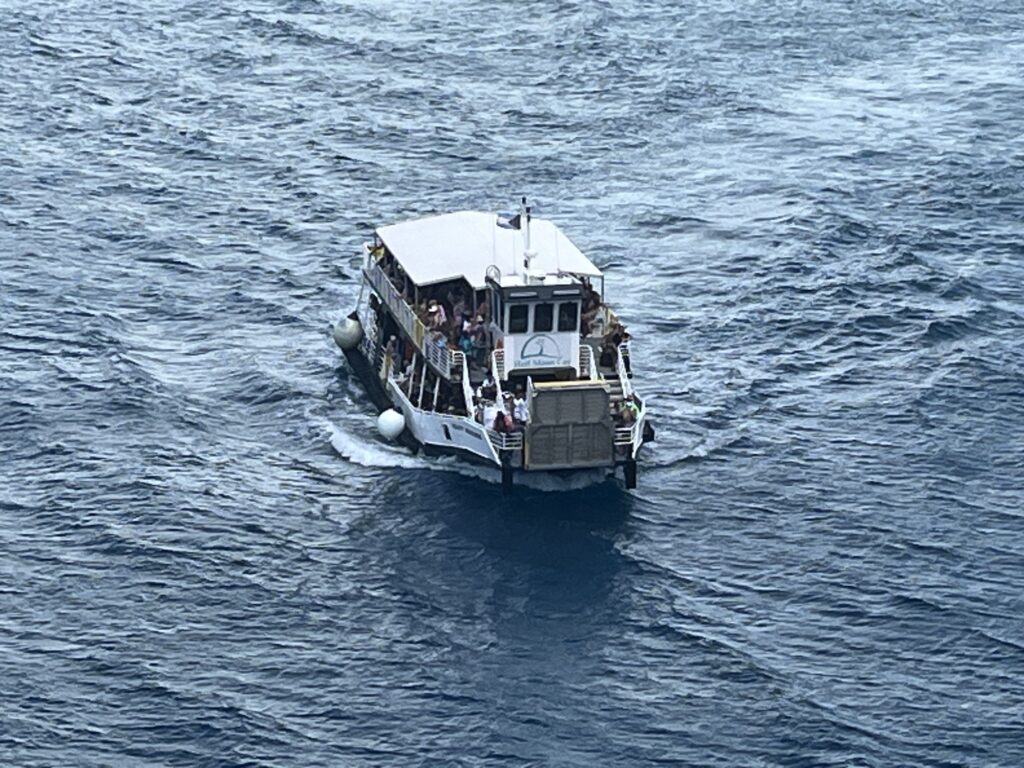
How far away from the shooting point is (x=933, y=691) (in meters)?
73.4

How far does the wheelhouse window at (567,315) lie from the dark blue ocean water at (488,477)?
7134 millimetres

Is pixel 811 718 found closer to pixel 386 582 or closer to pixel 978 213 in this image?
pixel 386 582

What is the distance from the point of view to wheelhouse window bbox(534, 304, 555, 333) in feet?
291

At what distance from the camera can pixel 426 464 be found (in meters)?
90.8

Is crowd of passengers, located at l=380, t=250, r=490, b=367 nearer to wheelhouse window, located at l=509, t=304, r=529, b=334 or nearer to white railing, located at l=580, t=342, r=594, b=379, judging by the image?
wheelhouse window, located at l=509, t=304, r=529, b=334

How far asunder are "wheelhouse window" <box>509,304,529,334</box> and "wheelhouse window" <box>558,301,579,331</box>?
4.75 ft

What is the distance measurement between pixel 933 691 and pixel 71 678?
30006 mm

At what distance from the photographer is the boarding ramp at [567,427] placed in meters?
84.9

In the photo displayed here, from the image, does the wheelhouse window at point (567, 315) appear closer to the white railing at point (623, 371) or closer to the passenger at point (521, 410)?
the white railing at point (623, 371)

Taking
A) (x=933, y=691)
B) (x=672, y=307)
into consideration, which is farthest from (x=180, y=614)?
(x=672, y=307)

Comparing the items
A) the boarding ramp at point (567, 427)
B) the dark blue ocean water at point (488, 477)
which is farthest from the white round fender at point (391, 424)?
the boarding ramp at point (567, 427)

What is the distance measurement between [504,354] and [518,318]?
1800 millimetres

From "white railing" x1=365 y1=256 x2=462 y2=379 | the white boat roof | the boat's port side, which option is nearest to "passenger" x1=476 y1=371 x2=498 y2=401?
the boat's port side

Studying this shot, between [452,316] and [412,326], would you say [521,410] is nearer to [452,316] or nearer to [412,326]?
[452,316]
